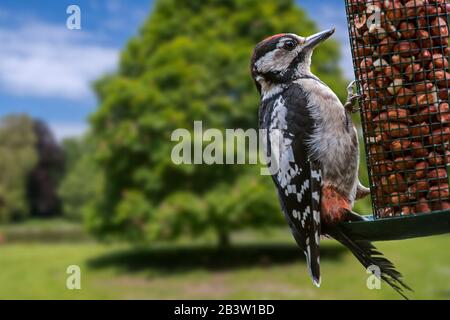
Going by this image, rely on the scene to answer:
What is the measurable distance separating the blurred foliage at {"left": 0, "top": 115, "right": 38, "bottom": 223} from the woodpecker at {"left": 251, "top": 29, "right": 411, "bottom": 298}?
30.2 meters

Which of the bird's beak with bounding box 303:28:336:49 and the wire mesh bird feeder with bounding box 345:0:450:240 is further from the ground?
the bird's beak with bounding box 303:28:336:49

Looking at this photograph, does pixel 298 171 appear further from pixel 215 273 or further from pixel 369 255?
pixel 215 273

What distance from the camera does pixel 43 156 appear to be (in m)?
36.6

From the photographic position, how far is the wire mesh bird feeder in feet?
12.7

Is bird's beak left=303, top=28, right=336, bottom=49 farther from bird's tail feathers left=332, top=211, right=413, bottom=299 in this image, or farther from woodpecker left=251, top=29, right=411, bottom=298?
bird's tail feathers left=332, top=211, right=413, bottom=299

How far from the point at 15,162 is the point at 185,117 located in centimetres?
2167

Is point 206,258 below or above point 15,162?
below

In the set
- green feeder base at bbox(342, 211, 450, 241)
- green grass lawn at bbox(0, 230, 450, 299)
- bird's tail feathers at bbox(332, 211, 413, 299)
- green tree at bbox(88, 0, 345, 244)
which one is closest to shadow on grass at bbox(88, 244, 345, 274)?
green grass lawn at bbox(0, 230, 450, 299)

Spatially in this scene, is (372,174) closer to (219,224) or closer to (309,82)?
(309,82)

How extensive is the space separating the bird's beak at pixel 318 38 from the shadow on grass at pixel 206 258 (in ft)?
39.4

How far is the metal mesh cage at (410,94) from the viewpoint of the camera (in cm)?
387

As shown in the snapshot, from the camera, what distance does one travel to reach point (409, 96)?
12.8ft

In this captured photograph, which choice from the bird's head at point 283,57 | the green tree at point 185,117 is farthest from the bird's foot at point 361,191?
the green tree at point 185,117

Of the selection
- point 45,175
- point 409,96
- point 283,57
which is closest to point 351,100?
point 409,96
